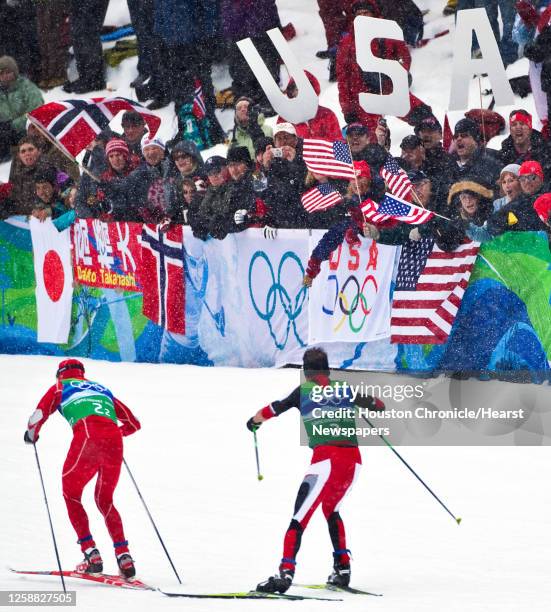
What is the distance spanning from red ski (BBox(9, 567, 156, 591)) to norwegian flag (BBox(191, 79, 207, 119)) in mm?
9767

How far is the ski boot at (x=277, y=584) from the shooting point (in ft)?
24.9

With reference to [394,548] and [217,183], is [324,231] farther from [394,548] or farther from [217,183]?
[394,548]

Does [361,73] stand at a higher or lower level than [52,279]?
higher

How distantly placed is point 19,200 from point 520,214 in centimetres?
770

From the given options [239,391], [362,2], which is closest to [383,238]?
[239,391]

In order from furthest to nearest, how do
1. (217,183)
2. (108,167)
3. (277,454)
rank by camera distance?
(108,167) < (217,183) < (277,454)

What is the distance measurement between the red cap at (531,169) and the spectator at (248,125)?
147 inches

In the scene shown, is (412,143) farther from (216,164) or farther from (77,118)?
(77,118)

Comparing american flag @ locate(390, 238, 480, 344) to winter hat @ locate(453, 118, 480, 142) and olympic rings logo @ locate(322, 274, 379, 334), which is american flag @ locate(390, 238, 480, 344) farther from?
winter hat @ locate(453, 118, 480, 142)

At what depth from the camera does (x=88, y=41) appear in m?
19.7

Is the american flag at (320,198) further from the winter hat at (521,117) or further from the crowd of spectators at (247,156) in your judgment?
the winter hat at (521,117)

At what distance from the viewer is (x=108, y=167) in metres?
16.5

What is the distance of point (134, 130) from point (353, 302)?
4.24 meters

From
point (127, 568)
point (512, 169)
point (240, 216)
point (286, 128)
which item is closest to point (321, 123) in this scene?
point (286, 128)
